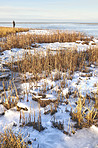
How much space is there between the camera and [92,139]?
2.43 m

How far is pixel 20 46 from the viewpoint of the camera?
331 inches

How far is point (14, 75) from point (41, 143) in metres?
3.16

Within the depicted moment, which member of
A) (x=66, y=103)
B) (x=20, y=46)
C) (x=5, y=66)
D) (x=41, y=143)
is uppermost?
(x=20, y=46)

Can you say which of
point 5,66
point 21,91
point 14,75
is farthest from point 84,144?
point 5,66

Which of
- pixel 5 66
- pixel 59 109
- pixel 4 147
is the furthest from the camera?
pixel 5 66

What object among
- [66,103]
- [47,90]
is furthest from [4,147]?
[47,90]

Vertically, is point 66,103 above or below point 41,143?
above

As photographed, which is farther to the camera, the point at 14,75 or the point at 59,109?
the point at 14,75

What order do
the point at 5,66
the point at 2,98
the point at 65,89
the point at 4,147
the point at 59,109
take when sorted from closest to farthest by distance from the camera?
1. the point at 4,147
2. the point at 59,109
3. the point at 2,98
4. the point at 65,89
5. the point at 5,66

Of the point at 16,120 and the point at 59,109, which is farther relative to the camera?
the point at 59,109

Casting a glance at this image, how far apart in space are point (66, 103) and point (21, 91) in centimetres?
138

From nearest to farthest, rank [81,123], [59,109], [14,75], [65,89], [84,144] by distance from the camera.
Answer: [84,144]
[81,123]
[59,109]
[65,89]
[14,75]

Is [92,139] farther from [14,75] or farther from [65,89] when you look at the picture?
[14,75]

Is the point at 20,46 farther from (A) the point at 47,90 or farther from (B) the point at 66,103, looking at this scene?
(B) the point at 66,103
